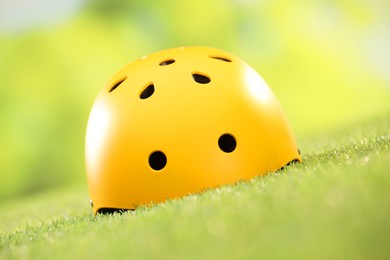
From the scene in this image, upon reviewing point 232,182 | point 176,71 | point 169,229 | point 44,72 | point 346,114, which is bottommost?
point 169,229

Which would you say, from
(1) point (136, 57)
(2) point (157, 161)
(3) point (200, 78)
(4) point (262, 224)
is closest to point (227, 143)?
(2) point (157, 161)

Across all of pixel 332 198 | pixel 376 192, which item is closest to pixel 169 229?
pixel 332 198

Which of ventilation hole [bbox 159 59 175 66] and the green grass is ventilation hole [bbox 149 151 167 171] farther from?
ventilation hole [bbox 159 59 175 66]

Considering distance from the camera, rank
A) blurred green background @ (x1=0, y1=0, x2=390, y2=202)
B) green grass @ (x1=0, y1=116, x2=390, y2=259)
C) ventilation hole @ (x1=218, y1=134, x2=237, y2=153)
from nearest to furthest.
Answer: green grass @ (x1=0, y1=116, x2=390, y2=259)
ventilation hole @ (x1=218, y1=134, x2=237, y2=153)
blurred green background @ (x1=0, y1=0, x2=390, y2=202)

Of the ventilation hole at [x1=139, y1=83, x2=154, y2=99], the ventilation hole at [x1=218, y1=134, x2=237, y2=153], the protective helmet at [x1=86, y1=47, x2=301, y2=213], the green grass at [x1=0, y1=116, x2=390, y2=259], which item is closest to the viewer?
the green grass at [x1=0, y1=116, x2=390, y2=259]

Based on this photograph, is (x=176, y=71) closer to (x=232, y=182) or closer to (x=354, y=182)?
(x=232, y=182)

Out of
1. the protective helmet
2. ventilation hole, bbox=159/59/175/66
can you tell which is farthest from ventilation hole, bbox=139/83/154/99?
ventilation hole, bbox=159/59/175/66

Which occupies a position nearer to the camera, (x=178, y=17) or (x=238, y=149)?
(x=238, y=149)
